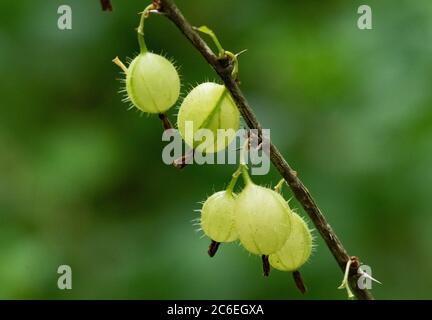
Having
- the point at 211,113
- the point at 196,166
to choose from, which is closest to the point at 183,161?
the point at 211,113

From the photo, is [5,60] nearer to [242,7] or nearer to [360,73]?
[242,7]

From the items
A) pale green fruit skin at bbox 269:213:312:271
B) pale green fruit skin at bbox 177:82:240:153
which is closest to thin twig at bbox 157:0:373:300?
pale green fruit skin at bbox 177:82:240:153

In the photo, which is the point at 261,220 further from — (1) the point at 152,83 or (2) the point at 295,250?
(1) the point at 152,83

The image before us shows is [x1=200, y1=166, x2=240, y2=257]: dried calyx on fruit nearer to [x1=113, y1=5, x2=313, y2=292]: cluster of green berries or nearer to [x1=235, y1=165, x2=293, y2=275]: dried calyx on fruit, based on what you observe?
[x1=113, y1=5, x2=313, y2=292]: cluster of green berries

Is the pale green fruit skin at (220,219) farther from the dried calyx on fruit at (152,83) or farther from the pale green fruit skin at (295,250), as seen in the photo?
the dried calyx on fruit at (152,83)

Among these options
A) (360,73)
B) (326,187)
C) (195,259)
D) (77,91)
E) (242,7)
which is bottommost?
(195,259)

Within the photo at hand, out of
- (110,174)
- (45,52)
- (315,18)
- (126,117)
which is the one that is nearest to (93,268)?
(110,174)
